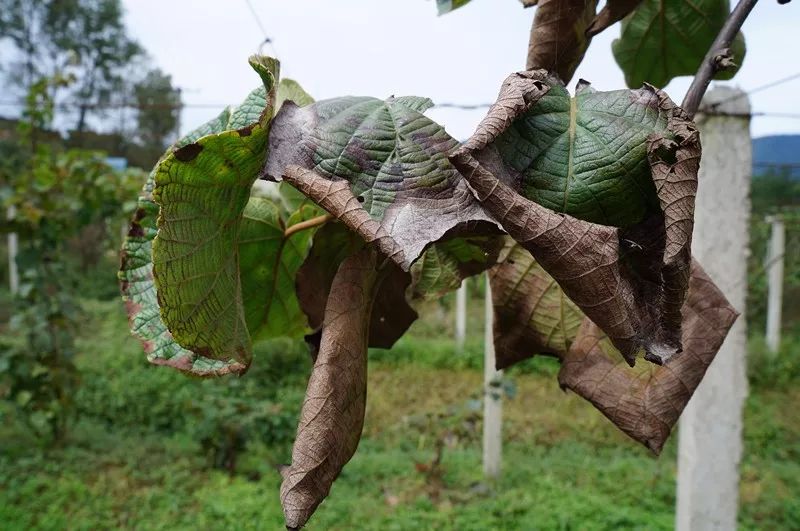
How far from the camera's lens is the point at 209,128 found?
44 centimetres

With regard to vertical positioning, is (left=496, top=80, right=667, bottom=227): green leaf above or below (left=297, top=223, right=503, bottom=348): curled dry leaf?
above

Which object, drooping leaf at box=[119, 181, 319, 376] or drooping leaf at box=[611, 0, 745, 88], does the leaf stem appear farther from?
drooping leaf at box=[611, 0, 745, 88]

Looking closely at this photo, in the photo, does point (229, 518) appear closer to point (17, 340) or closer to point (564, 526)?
point (564, 526)

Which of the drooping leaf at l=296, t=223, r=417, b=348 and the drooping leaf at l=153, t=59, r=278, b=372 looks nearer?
the drooping leaf at l=153, t=59, r=278, b=372

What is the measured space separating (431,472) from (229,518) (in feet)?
3.43

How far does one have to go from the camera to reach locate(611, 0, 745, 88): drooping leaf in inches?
23.8

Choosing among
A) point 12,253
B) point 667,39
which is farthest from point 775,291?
point 12,253

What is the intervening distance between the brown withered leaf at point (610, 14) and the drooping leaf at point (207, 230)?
0.76 feet

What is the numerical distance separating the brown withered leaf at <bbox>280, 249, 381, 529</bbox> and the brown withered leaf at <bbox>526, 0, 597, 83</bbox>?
17 centimetres

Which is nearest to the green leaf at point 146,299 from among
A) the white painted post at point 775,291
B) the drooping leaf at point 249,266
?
the drooping leaf at point 249,266

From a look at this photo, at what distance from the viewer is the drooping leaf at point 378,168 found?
292 mm

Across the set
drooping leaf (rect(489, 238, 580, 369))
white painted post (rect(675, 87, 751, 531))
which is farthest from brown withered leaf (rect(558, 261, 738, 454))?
white painted post (rect(675, 87, 751, 531))

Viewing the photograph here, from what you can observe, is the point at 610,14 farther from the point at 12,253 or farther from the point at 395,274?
the point at 12,253

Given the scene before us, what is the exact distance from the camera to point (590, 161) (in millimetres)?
328
